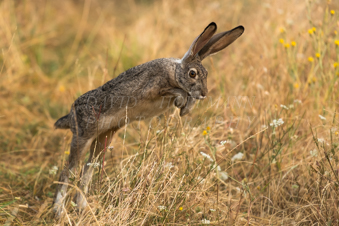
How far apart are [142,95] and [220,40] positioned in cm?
77

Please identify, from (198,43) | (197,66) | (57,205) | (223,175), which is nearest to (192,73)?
(197,66)

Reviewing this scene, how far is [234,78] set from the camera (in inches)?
214

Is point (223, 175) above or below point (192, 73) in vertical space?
below

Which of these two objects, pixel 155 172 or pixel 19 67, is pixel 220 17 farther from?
pixel 155 172

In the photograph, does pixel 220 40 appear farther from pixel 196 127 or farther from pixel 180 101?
pixel 196 127

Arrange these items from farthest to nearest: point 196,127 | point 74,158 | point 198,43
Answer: point 196,127 → point 74,158 → point 198,43

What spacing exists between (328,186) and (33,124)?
151 inches

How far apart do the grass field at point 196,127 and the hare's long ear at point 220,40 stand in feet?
2.24

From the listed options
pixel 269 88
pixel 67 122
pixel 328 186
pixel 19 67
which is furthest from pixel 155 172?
pixel 19 67

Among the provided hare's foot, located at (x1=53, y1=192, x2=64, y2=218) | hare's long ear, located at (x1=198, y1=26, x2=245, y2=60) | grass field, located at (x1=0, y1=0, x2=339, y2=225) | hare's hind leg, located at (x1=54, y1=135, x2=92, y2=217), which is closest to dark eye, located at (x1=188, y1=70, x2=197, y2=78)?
hare's long ear, located at (x1=198, y1=26, x2=245, y2=60)

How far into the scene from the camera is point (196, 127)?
3.83m

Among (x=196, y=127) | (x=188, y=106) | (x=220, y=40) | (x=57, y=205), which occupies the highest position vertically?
(x=220, y=40)

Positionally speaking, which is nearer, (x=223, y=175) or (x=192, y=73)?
(x=192, y=73)

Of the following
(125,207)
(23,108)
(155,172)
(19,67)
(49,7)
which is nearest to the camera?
→ (125,207)
